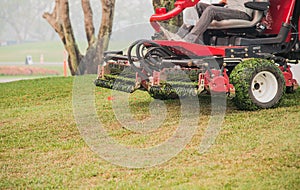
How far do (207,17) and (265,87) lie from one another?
42.7 inches

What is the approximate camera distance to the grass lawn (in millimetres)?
4559

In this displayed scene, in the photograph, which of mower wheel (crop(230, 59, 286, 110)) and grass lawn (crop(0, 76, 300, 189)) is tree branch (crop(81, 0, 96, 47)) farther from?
mower wheel (crop(230, 59, 286, 110))

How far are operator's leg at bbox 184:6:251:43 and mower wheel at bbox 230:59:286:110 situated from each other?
0.62 m

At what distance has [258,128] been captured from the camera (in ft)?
19.8

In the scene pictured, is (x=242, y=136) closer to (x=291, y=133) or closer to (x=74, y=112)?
(x=291, y=133)

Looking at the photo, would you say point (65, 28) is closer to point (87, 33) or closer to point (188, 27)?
point (87, 33)

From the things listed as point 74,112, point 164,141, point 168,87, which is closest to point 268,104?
point 168,87

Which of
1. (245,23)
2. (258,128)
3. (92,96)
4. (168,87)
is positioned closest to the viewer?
(258,128)

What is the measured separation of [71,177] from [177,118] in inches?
91.2

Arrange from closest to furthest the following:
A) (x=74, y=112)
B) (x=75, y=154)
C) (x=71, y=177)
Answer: (x=71, y=177), (x=75, y=154), (x=74, y=112)

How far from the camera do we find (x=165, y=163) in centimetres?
504

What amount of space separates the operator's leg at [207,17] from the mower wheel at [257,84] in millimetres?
617

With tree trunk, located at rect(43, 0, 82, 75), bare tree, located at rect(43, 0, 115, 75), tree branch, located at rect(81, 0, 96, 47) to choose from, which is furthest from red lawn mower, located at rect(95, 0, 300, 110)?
tree branch, located at rect(81, 0, 96, 47)

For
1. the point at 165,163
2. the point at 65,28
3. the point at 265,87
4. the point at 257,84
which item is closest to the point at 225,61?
the point at 257,84
